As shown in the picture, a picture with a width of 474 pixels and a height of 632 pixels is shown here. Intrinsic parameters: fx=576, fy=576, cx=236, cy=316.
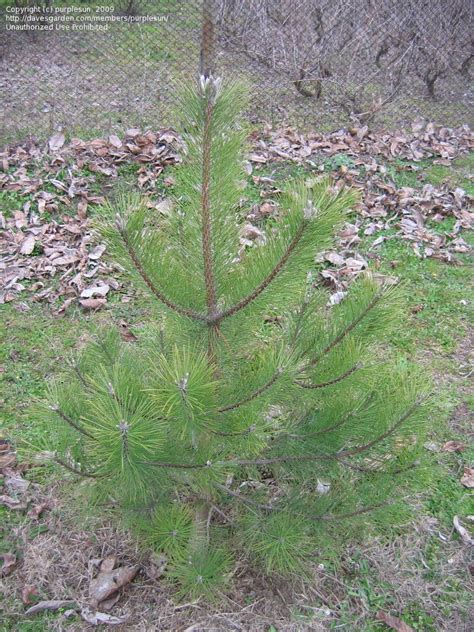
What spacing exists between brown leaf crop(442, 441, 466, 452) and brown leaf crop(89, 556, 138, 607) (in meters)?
1.74

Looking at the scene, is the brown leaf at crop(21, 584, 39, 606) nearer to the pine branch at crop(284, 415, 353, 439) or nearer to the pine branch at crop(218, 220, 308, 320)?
the pine branch at crop(284, 415, 353, 439)

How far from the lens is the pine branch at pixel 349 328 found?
1896 mm

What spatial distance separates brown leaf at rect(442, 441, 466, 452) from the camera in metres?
3.11

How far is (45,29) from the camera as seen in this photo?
8055mm

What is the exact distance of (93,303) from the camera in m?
4.12

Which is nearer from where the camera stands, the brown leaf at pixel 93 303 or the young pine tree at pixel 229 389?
the young pine tree at pixel 229 389

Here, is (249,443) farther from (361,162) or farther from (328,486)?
(361,162)

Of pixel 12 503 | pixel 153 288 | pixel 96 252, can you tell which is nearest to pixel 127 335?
pixel 96 252

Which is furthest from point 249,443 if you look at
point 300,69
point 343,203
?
point 300,69

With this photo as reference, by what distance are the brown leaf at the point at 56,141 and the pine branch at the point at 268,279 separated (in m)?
4.47

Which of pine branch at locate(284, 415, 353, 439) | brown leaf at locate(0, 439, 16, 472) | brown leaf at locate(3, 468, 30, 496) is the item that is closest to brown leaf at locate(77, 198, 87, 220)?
brown leaf at locate(0, 439, 16, 472)

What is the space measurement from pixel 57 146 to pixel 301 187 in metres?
4.67

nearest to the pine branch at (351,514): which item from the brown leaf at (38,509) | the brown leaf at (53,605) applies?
the brown leaf at (53,605)

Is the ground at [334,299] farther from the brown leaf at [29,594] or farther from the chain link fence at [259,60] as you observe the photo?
the chain link fence at [259,60]
